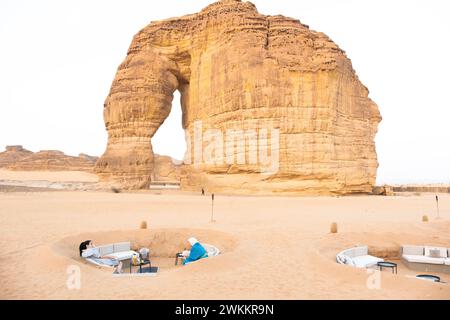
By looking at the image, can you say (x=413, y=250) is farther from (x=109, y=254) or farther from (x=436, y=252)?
(x=109, y=254)

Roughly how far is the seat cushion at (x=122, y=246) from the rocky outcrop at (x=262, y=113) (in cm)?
1822

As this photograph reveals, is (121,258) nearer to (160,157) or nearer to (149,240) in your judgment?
(149,240)

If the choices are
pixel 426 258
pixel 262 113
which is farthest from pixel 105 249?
pixel 262 113

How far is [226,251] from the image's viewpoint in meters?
10.8

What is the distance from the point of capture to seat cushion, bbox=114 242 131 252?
10841 millimetres

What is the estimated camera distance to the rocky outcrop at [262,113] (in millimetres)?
28422

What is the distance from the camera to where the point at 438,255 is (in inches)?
399

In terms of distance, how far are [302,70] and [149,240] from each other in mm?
22283

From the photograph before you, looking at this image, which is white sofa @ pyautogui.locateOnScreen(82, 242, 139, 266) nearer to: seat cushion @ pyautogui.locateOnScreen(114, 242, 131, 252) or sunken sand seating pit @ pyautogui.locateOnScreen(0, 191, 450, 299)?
seat cushion @ pyautogui.locateOnScreen(114, 242, 131, 252)

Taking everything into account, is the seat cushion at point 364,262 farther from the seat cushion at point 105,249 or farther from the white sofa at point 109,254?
the seat cushion at point 105,249

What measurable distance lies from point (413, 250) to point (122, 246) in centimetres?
950

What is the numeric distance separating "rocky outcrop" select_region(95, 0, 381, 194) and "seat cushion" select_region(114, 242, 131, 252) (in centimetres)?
1822

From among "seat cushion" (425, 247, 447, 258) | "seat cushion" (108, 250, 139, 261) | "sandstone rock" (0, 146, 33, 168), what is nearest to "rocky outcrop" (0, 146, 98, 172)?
"sandstone rock" (0, 146, 33, 168)
